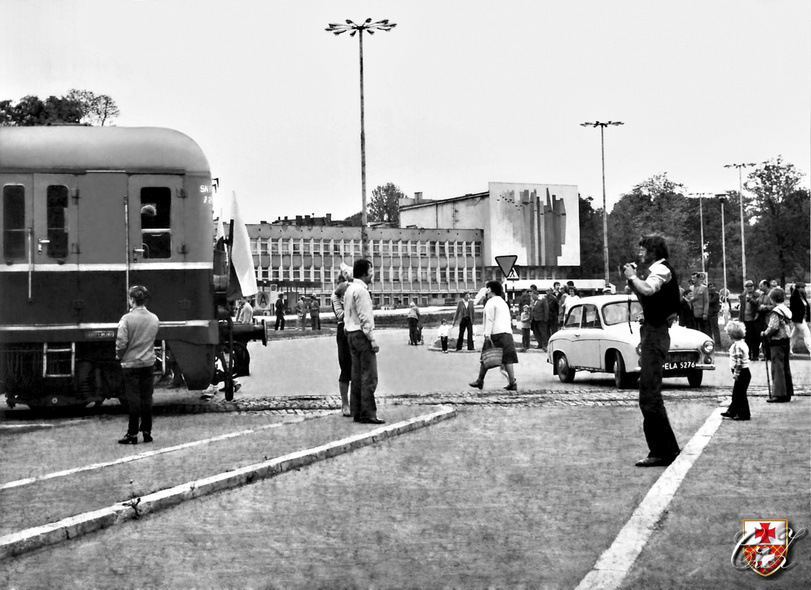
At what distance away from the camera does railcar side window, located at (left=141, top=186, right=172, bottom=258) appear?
16.1 metres

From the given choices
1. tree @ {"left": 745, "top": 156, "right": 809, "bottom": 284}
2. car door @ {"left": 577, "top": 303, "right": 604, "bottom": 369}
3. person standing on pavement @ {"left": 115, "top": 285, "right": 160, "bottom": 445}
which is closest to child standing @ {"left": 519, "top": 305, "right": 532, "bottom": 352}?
tree @ {"left": 745, "top": 156, "right": 809, "bottom": 284}

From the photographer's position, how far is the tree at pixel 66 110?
13711 mm

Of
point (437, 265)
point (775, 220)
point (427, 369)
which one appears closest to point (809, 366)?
point (427, 369)

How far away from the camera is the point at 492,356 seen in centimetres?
1964

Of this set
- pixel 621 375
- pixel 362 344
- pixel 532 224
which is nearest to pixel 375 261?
pixel 621 375

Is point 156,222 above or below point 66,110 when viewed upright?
below

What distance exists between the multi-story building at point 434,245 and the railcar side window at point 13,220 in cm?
710

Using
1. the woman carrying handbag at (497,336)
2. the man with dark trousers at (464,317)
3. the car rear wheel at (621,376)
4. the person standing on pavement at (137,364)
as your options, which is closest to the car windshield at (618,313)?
the car rear wheel at (621,376)

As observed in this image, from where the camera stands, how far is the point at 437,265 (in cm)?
6700

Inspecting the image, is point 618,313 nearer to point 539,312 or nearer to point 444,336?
point 539,312

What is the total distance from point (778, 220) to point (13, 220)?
33393 mm

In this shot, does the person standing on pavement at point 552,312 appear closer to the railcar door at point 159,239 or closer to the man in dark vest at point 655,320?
the railcar door at point 159,239

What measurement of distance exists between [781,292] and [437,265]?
50238 millimetres

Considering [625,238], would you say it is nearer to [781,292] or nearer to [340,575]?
[781,292]
